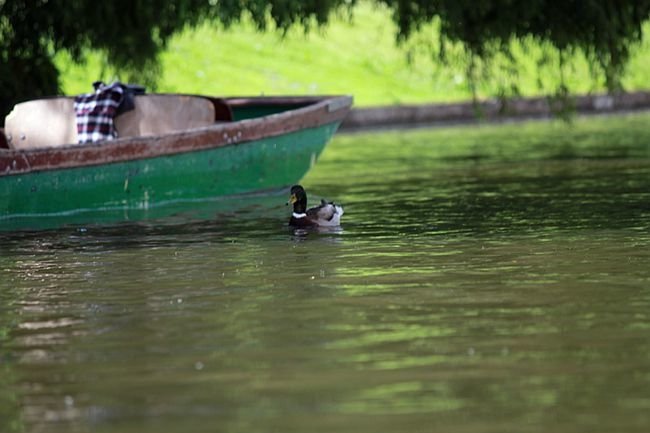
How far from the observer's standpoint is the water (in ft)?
23.5

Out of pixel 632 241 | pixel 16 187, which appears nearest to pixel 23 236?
pixel 16 187

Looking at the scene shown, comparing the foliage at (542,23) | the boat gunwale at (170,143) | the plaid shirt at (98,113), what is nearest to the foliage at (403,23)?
the foliage at (542,23)

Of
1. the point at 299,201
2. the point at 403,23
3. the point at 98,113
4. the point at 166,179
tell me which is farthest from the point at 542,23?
the point at 299,201

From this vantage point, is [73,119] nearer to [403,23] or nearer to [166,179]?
[166,179]

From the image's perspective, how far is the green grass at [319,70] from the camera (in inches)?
1780

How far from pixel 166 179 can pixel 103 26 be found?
5319 mm

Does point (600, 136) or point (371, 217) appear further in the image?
point (600, 136)

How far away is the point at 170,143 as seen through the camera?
18703 mm

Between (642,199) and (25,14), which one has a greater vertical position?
(25,14)

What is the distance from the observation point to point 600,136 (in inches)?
1271

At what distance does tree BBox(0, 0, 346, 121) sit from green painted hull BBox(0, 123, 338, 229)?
1.90m

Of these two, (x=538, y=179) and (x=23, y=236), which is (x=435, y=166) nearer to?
(x=538, y=179)

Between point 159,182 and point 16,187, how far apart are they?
227 cm

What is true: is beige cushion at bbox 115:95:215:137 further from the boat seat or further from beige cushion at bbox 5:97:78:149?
beige cushion at bbox 5:97:78:149
